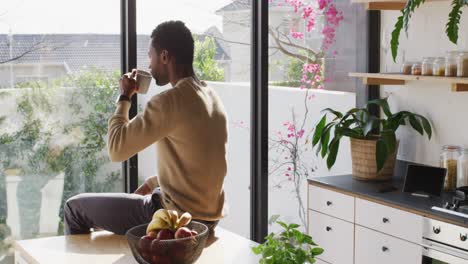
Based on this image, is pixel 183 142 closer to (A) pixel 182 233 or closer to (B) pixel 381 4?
(A) pixel 182 233

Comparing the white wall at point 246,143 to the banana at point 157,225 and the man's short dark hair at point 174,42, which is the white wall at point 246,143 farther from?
the banana at point 157,225

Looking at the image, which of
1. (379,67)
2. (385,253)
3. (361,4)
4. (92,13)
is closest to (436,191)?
(385,253)

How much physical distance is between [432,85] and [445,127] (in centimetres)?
25

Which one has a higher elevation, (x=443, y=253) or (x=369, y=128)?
(x=369, y=128)

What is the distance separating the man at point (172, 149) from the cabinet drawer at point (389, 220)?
0.96m

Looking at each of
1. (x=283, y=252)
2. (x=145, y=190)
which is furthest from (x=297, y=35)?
(x=283, y=252)

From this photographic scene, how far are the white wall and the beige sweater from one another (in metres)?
1.23

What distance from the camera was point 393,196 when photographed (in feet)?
11.5

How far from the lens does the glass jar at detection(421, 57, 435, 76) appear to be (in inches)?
142

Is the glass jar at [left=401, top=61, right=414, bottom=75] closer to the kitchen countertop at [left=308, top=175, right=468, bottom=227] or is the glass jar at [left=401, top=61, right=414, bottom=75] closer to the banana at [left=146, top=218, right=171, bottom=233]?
the kitchen countertop at [left=308, top=175, right=468, bottom=227]

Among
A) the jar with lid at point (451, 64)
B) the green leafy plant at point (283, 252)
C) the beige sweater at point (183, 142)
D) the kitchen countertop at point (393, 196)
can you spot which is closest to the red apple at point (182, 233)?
the green leafy plant at point (283, 252)

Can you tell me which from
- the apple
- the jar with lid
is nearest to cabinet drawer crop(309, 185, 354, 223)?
the jar with lid

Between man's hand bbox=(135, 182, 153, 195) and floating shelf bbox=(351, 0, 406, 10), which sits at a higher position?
floating shelf bbox=(351, 0, 406, 10)

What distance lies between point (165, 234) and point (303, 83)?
215 centimetres
